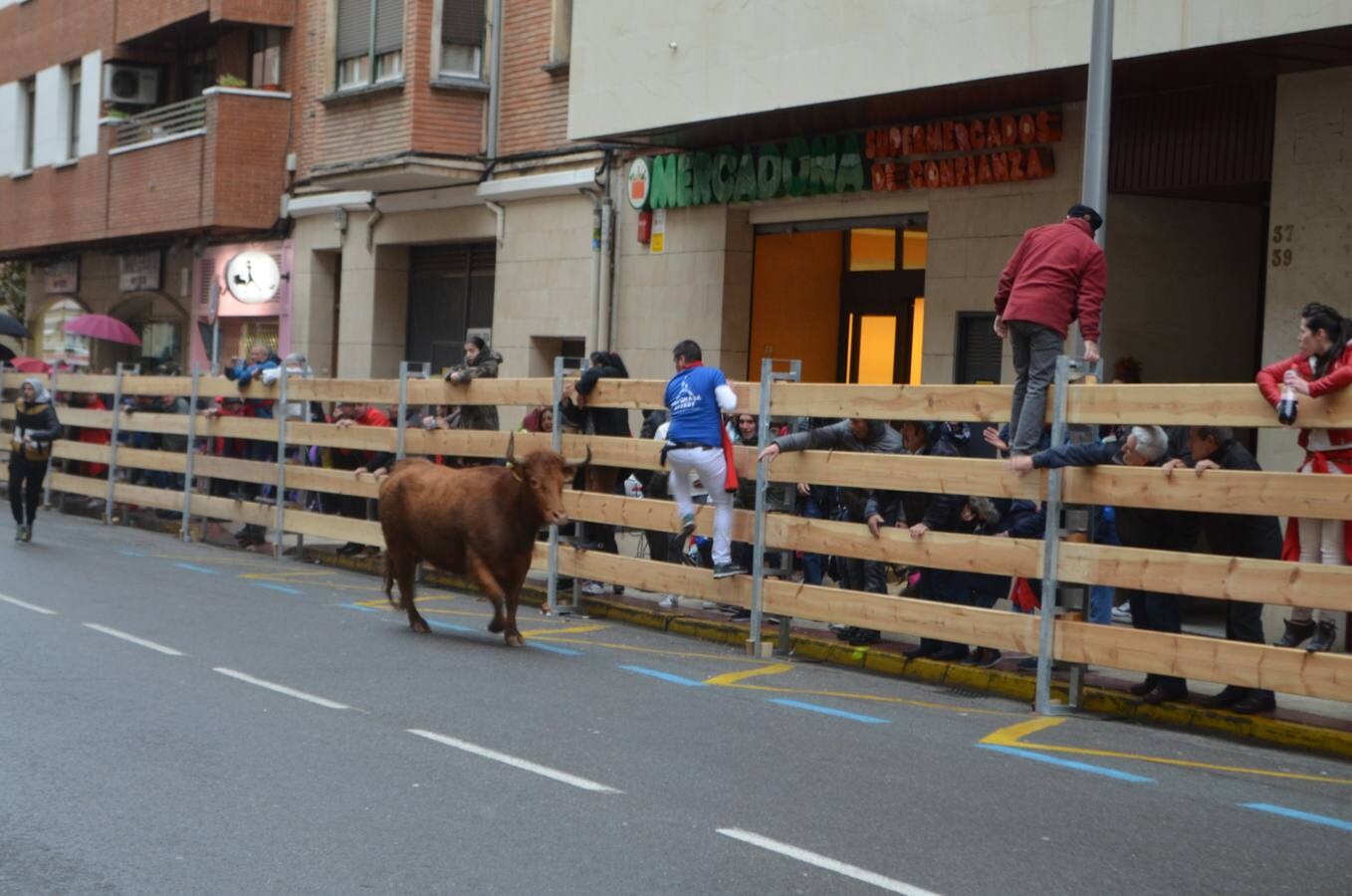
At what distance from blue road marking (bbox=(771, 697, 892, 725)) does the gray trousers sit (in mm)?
1927

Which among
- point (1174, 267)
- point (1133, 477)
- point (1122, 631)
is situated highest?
point (1174, 267)

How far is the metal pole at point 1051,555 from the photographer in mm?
10961

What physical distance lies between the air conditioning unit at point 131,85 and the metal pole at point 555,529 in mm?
21518

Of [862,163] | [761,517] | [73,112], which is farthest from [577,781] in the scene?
[73,112]

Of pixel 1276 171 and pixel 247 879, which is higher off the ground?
pixel 1276 171

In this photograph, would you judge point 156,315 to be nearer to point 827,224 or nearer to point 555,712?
point 827,224

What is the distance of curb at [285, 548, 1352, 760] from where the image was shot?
1018 centimetres

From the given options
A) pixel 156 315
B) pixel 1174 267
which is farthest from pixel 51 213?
pixel 1174 267

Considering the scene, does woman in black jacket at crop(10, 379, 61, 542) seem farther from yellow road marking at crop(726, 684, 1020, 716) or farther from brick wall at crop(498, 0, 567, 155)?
yellow road marking at crop(726, 684, 1020, 716)

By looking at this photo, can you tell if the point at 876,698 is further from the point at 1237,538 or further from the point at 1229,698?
the point at 1237,538

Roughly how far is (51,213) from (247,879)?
1264 inches

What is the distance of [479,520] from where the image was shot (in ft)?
43.9

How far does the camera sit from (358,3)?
26.4 meters

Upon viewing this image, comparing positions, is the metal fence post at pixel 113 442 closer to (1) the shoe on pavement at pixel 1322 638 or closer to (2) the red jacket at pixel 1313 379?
(2) the red jacket at pixel 1313 379
